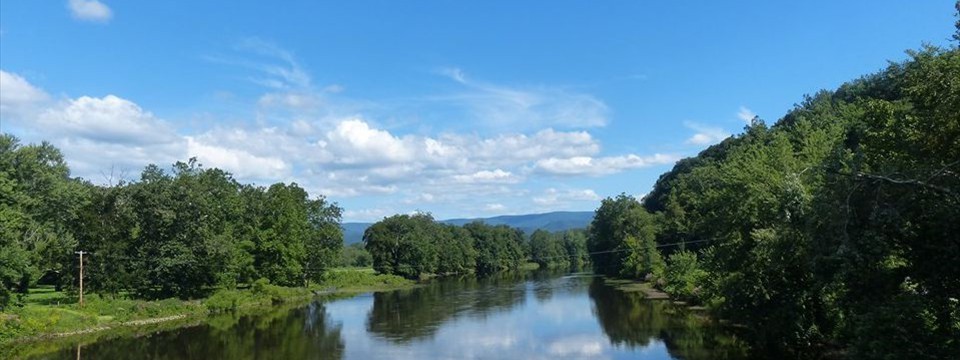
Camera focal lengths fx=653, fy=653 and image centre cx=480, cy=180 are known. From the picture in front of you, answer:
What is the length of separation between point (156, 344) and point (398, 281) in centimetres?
5486

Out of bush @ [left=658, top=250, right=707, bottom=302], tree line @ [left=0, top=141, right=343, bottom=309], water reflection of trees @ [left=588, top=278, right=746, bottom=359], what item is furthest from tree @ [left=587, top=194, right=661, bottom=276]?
tree line @ [left=0, top=141, right=343, bottom=309]

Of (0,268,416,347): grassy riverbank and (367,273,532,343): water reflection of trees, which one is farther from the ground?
(0,268,416,347): grassy riverbank

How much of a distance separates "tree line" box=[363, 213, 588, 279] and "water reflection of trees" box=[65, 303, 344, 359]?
174ft

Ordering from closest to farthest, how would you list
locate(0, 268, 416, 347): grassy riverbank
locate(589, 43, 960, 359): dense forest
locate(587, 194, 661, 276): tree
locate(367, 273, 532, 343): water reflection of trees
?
locate(589, 43, 960, 359): dense forest < locate(0, 268, 416, 347): grassy riverbank < locate(367, 273, 532, 343): water reflection of trees < locate(587, 194, 661, 276): tree

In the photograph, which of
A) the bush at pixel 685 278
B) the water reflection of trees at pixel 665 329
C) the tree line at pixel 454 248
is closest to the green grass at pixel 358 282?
the tree line at pixel 454 248

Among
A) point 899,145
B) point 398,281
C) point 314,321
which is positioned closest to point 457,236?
point 398,281

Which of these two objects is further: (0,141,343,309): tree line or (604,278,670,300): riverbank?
(604,278,670,300): riverbank

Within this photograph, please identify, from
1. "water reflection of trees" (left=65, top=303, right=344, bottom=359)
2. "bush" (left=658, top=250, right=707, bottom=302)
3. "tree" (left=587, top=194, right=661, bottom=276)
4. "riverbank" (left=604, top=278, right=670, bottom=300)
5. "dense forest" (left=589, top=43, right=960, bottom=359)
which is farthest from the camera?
"tree" (left=587, top=194, right=661, bottom=276)

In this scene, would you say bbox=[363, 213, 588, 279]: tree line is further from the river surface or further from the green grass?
the river surface

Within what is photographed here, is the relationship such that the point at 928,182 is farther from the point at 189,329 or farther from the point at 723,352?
the point at 189,329

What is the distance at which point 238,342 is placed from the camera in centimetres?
3738

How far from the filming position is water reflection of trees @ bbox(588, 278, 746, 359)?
2889 cm

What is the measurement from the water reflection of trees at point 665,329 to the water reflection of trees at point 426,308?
29.7 feet

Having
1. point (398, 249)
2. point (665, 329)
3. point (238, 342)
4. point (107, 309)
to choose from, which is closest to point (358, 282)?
point (398, 249)
